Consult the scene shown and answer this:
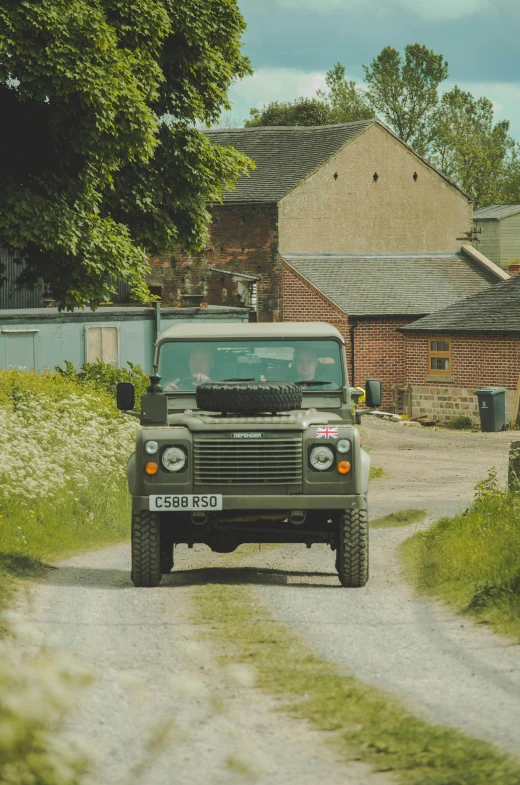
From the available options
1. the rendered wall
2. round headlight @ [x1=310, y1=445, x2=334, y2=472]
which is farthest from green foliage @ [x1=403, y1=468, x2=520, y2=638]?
the rendered wall

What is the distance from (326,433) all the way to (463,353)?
1164 inches

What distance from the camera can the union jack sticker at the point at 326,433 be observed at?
1004 cm

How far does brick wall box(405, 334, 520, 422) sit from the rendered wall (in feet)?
28.1

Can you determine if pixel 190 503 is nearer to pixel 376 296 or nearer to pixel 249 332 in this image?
pixel 249 332

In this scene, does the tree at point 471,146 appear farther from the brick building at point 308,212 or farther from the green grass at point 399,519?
the green grass at point 399,519

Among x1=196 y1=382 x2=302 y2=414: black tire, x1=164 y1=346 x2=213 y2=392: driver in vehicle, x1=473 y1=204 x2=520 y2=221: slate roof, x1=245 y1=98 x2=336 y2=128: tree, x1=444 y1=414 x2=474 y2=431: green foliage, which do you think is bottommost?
x1=444 y1=414 x2=474 y2=431: green foliage

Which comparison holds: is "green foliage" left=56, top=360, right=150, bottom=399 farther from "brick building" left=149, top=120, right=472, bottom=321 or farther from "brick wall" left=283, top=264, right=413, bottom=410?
"brick building" left=149, top=120, right=472, bottom=321

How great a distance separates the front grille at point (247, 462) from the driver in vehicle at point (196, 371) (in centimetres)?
126

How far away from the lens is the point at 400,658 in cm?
742

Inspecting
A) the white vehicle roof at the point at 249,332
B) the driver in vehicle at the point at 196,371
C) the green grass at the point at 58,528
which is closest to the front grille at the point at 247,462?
the driver in vehicle at the point at 196,371

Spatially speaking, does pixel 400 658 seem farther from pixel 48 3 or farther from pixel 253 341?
pixel 48 3

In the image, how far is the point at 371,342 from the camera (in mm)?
42250

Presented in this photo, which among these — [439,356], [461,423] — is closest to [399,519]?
[461,423]

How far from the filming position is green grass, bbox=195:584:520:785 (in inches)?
192
